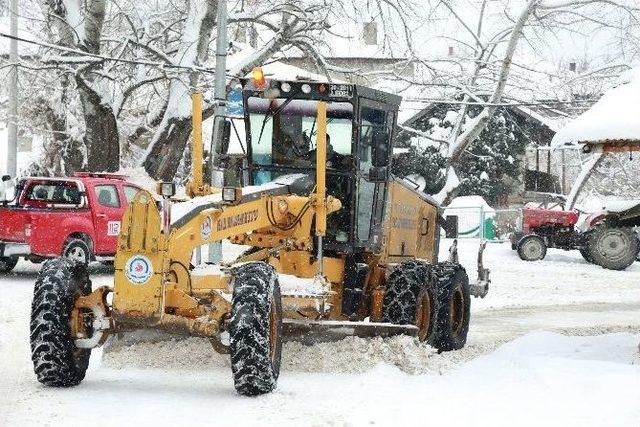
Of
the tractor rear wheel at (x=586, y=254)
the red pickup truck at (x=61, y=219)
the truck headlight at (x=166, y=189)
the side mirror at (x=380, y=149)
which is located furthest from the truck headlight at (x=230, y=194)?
the tractor rear wheel at (x=586, y=254)

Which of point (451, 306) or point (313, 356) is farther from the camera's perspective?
point (451, 306)

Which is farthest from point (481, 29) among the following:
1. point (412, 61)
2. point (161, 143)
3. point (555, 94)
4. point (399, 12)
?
point (161, 143)

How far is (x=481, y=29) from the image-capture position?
34625 mm

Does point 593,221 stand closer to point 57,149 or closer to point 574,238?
point 574,238

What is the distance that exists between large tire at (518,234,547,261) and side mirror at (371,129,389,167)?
62.7ft

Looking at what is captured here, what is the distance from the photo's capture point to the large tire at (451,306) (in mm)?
12578

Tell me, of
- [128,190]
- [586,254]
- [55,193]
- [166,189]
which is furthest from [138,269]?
[586,254]

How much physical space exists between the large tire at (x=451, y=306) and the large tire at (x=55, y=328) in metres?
4.77

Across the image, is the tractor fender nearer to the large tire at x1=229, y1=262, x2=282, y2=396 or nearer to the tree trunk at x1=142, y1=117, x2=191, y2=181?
the tree trunk at x1=142, y1=117, x2=191, y2=181

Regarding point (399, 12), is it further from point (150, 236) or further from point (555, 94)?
point (150, 236)

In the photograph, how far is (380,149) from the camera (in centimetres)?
1123

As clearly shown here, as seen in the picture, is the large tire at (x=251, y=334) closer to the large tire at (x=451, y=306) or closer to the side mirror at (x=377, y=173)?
the side mirror at (x=377, y=173)

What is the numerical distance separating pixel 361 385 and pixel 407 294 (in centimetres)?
212

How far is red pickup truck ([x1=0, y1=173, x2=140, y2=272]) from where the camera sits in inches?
782
